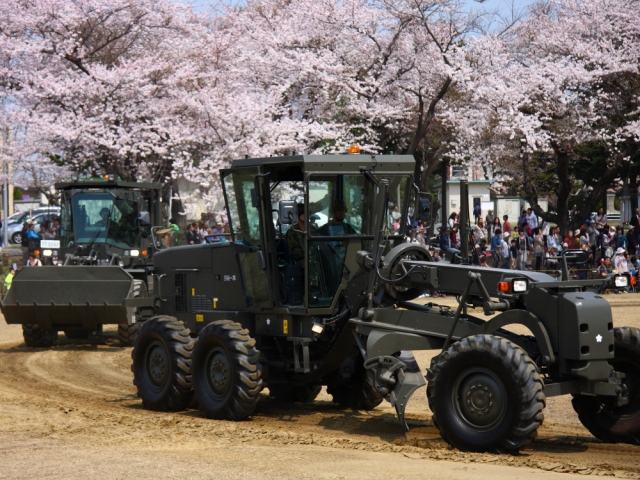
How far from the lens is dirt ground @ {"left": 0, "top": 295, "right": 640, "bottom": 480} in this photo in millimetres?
7082

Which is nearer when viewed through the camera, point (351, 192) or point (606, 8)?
point (351, 192)

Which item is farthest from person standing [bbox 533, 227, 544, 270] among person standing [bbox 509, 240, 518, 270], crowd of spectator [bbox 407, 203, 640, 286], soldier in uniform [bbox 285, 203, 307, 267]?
soldier in uniform [bbox 285, 203, 307, 267]

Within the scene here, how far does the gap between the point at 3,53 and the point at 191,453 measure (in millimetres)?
23772

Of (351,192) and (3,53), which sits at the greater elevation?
(3,53)

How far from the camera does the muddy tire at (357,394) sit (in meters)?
10.6

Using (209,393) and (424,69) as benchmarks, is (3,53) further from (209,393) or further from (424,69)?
(209,393)

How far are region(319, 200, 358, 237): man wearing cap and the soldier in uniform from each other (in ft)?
0.67

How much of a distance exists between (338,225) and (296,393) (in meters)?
2.63

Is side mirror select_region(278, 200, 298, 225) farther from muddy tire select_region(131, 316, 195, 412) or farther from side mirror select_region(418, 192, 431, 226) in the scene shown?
muddy tire select_region(131, 316, 195, 412)

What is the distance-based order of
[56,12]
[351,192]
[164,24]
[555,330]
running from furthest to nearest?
[164,24]
[56,12]
[351,192]
[555,330]

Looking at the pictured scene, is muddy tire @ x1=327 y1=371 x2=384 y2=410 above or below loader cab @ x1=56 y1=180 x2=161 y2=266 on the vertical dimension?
below

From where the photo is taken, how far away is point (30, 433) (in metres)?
9.00

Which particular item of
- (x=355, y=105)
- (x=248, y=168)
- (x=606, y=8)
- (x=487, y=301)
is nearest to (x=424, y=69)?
(x=355, y=105)

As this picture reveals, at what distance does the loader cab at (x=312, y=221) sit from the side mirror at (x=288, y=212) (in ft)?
0.03
